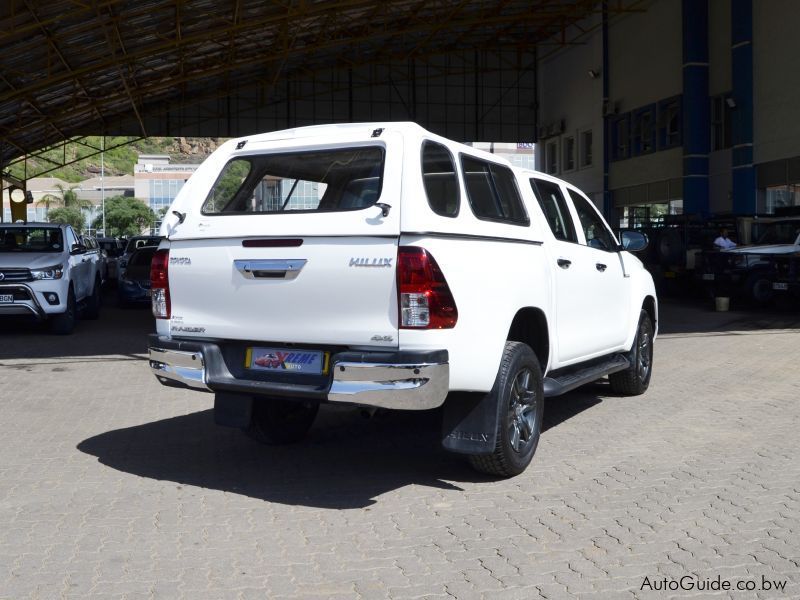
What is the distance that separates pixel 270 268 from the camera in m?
5.41

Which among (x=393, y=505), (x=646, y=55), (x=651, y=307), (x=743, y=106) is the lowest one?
(x=393, y=505)

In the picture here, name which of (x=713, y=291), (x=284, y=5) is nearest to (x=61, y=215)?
(x=284, y=5)

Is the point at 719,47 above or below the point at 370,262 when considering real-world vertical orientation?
above

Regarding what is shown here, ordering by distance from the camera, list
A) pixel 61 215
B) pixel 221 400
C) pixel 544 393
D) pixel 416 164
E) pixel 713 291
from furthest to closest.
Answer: pixel 61 215 → pixel 713 291 → pixel 544 393 → pixel 221 400 → pixel 416 164

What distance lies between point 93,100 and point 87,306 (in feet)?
49.8

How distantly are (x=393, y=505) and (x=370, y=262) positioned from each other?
144cm

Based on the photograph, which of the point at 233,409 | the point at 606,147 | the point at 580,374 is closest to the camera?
the point at 233,409

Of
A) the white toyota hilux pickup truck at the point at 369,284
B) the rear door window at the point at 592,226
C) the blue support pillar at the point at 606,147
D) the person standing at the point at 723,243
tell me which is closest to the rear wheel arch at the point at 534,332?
the white toyota hilux pickup truck at the point at 369,284

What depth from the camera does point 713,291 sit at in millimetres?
20766

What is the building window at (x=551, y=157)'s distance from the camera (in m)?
42.1

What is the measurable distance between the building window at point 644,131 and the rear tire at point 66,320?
23.5 metres

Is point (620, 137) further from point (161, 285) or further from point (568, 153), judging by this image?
point (161, 285)

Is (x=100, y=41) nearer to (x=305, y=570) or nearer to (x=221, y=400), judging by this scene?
(x=221, y=400)

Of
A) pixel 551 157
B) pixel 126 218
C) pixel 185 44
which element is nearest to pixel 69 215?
pixel 126 218
